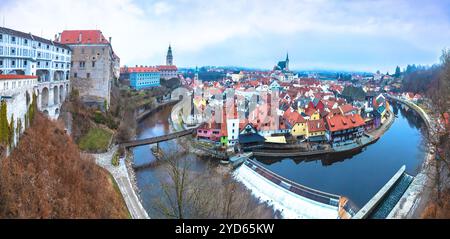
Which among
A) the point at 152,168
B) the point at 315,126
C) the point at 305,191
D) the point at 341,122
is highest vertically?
the point at 341,122

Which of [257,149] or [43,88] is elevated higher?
[43,88]

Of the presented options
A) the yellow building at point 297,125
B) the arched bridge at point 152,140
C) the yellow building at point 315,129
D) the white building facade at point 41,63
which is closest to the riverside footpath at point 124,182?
the arched bridge at point 152,140

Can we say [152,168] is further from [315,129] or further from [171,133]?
[315,129]

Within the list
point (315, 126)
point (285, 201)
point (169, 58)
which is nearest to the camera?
point (285, 201)

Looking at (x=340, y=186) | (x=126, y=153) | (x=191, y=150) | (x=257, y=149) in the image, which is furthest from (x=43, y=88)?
(x=340, y=186)

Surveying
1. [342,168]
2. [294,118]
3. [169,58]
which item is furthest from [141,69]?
[342,168]
